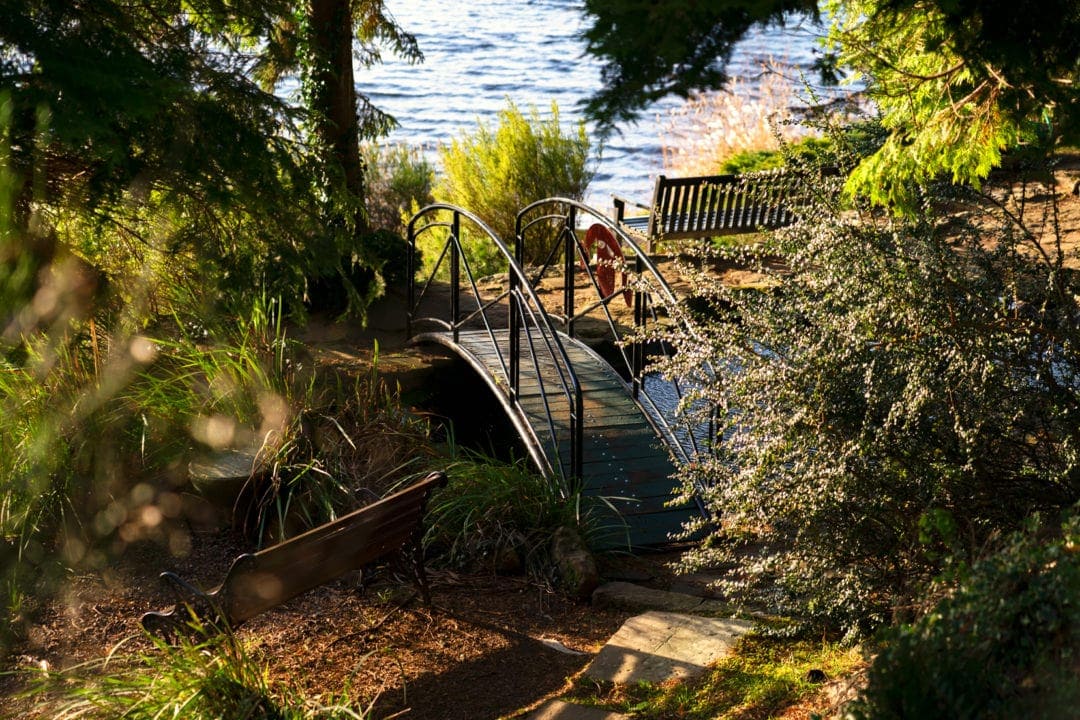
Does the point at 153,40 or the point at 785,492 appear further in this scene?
the point at 153,40

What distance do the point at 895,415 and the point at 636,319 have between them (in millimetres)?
3176

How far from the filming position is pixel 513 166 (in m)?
13.0

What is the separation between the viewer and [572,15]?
98.3 inches

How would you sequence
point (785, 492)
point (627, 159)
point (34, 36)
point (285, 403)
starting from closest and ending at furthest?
point (785, 492) → point (34, 36) → point (285, 403) → point (627, 159)

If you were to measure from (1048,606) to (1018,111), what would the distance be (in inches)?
85.5

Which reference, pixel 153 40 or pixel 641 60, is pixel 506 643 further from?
pixel 153 40

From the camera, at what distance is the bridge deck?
600 centimetres

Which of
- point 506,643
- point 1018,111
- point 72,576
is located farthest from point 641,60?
point 72,576

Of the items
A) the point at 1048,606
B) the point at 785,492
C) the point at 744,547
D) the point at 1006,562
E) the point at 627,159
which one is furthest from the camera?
the point at 627,159

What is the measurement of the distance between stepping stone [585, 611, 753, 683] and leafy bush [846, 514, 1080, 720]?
1.55 metres

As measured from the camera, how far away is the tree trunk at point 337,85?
8828mm

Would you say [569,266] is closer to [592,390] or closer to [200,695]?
[592,390]

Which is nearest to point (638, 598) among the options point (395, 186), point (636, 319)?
point (636, 319)

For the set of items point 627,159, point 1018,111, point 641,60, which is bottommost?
point 627,159
